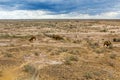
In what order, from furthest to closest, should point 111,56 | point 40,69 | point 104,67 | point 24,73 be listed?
point 111,56 → point 104,67 → point 40,69 → point 24,73

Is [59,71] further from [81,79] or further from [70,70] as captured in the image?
[81,79]

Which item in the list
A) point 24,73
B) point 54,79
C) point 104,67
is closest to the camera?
point 54,79

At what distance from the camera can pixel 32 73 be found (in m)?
15.6

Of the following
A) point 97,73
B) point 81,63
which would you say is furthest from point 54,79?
point 81,63

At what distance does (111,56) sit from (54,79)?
9.49 meters

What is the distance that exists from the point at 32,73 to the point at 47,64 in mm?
3442

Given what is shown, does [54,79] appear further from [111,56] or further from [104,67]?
[111,56]

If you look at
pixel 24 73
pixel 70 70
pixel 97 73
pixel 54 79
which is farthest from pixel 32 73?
pixel 97 73

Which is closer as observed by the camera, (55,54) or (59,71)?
(59,71)

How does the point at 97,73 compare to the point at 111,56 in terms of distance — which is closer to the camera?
the point at 97,73

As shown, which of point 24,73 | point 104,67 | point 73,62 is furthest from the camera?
point 73,62

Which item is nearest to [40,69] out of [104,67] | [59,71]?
[59,71]

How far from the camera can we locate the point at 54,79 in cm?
1480

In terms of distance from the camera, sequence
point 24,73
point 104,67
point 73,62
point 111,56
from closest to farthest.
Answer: point 24,73, point 104,67, point 73,62, point 111,56
